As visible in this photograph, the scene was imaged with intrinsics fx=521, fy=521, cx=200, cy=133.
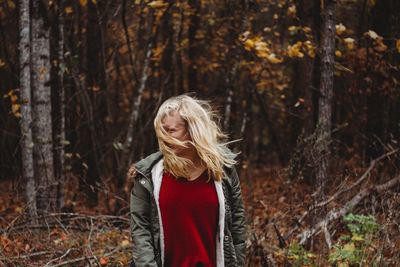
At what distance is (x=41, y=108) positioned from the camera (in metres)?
6.64

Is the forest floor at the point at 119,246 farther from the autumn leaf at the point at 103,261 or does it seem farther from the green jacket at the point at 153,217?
the green jacket at the point at 153,217

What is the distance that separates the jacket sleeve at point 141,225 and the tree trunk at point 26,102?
3.23 m

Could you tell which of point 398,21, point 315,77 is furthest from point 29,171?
point 398,21

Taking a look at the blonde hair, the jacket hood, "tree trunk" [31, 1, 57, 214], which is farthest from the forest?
the blonde hair

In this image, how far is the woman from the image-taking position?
330 cm

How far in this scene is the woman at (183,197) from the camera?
3301 millimetres

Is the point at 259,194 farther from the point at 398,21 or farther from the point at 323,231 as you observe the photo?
the point at 323,231

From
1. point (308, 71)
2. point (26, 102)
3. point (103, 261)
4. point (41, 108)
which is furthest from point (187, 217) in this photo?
point (308, 71)

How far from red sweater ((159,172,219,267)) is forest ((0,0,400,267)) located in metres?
0.33

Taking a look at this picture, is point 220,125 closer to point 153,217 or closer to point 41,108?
point 41,108

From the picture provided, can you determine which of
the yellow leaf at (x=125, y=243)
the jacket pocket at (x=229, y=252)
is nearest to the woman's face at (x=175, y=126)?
the jacket pocket at (x=229, y=252)

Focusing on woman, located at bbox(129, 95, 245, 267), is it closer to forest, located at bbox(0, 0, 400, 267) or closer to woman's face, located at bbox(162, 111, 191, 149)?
woman's face, located at bbox(162, 111, 191, 149)

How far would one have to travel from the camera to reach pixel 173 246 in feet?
11.0

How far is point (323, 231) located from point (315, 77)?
18.3ft
